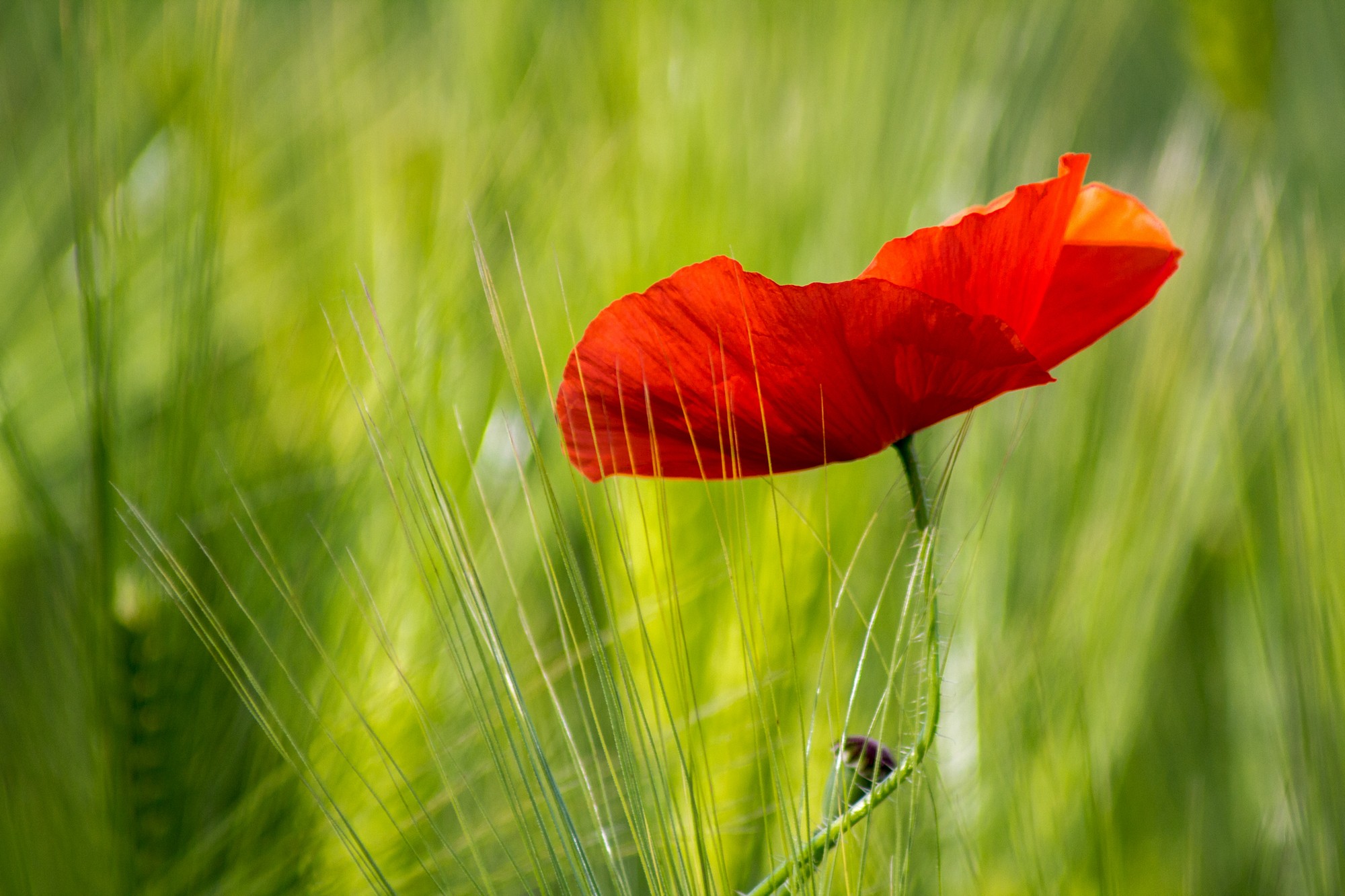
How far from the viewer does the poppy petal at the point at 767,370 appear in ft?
0.66

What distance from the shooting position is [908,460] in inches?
8.9

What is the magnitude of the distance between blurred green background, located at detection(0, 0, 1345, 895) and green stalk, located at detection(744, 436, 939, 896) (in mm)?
21

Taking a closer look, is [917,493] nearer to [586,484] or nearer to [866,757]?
[866,757]

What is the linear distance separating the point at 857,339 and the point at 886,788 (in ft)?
0.27

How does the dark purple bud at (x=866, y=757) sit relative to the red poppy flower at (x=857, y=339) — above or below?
below

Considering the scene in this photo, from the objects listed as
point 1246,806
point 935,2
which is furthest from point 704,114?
point 1246,806

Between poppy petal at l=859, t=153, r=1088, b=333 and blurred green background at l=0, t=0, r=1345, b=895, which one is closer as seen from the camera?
poppy petal at l=859, t=153, r=1088, b=333

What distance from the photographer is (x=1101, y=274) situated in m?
0.25

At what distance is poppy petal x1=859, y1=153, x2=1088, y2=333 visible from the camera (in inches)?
8.1

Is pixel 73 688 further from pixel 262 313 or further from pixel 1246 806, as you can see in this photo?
pixel 1246 806

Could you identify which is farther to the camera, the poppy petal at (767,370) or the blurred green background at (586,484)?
the blurred green background at (586,484)

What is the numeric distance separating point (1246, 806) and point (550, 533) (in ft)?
1.13

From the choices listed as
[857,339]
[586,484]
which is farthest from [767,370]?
[586,484]

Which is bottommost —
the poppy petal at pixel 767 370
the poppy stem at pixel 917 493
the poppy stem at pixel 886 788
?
the poppy stem at pixel 886 788
